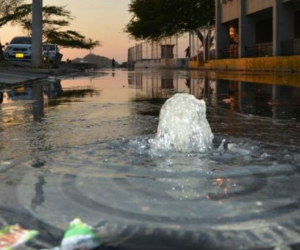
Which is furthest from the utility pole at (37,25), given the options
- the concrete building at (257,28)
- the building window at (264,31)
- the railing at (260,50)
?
the building window at (264,31)

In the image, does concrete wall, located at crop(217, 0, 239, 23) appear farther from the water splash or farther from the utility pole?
the water splash

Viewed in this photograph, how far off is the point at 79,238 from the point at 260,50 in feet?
111

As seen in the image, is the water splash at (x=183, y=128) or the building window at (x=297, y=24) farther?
the building window at (x=297, y=24)

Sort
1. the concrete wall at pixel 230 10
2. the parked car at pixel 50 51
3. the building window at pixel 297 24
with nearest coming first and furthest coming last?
1. the parked car at pixel 50 51
2. the building window at pixel 297 24
3. the concrete wall at pixel 230 10

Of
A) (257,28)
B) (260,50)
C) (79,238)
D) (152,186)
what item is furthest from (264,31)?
(79,238)

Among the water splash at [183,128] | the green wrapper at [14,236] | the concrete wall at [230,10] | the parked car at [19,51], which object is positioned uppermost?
the concrete wall at [230,10]

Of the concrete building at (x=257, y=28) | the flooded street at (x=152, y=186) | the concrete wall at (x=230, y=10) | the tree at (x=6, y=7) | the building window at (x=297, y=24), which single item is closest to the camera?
the flooded street at (x=152, y=186)

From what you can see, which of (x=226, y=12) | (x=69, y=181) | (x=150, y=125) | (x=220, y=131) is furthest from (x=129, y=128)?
(x=226, y=12)

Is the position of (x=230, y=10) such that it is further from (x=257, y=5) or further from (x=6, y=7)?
(x=6, y=7)

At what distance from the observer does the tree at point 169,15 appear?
48.0 metres

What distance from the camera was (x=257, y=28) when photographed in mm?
43500

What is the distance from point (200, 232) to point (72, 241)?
679mm

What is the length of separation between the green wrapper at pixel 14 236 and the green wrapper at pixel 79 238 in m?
0.20

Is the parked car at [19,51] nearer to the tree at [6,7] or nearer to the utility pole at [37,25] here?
the utility pole at [37,25]
